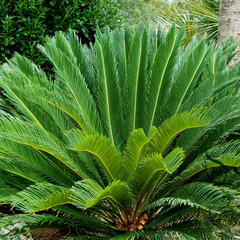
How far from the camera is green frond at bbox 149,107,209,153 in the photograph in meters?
1.75

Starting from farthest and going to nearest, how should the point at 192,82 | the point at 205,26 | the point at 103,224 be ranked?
the point at 205,26, the point at 192,82, the point at 103,224

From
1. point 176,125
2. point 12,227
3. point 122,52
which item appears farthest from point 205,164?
point 122,52

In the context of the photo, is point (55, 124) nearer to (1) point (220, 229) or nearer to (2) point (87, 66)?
(2) point (87, 66)

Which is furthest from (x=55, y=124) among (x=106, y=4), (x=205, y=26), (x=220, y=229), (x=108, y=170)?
(x=205, y=26)

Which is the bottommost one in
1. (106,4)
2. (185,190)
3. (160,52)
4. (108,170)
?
(108,170)

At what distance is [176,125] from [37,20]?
230cm

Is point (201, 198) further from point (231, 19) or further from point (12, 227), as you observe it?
point (231, 19)

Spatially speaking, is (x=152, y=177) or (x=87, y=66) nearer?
(x=152, y=177)

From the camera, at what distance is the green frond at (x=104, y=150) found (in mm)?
1630

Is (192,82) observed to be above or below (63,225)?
above

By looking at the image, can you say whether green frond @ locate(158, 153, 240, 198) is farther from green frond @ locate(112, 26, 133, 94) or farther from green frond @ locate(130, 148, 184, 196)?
green frond @ locate(112, 26, 133, 94)

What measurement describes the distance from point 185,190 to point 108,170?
1.75 feet

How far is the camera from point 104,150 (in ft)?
6.06

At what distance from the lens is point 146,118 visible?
262cm
